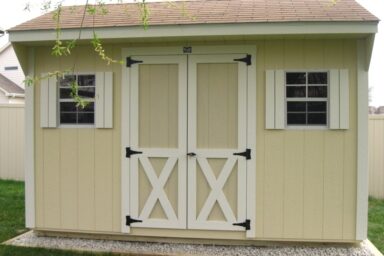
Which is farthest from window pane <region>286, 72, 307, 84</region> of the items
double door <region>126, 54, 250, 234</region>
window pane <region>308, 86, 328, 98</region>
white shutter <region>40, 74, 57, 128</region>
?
white shutter <region>40, 74, 57, 128</region>

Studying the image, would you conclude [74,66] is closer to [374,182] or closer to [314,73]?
[314,73]

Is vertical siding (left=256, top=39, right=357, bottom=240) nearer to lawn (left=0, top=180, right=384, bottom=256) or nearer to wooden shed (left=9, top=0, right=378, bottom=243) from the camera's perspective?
wooden shed (left=9, top=0, right=378, bottom=243)

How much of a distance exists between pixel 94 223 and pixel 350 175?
9.59ft

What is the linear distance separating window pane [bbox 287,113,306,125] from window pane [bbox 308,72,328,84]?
14.8 inches

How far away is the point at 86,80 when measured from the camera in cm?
485

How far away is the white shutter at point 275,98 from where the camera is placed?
448 centimetres

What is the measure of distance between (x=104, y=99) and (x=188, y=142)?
1.08 meters

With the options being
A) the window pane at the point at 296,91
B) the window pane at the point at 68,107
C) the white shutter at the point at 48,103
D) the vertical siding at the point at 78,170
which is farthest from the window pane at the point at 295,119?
the white shutter at the point at 48,103

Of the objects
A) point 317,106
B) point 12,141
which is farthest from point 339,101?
point 12,141

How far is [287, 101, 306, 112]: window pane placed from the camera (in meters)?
4.51

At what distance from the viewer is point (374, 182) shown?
7.99 meters

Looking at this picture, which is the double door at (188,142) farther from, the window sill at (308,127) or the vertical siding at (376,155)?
the vertical siding at (376,155)

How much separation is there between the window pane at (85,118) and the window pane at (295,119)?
2241mm

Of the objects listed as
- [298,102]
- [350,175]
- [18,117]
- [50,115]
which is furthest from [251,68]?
[18,117]
